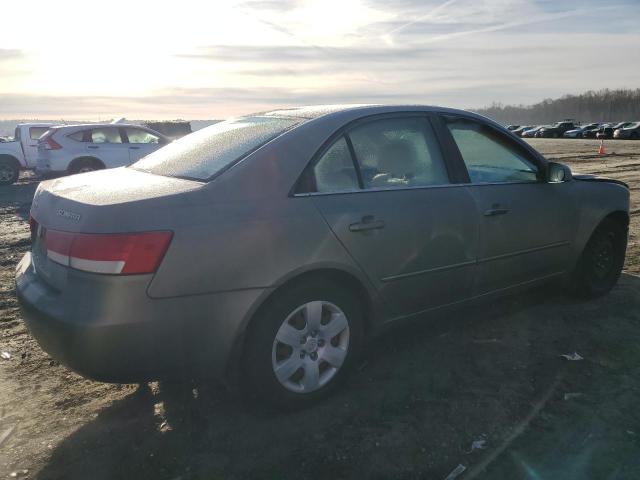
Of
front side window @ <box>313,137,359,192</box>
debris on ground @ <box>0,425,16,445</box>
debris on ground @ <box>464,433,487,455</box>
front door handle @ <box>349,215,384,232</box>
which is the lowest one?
debris on ground @ <box>464,433,487,455</box>

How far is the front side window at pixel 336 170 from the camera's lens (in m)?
2.99

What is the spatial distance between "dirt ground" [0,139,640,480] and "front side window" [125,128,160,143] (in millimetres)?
10411

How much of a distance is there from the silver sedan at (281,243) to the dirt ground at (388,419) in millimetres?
318

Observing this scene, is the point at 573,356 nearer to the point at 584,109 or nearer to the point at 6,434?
the point at 6,434

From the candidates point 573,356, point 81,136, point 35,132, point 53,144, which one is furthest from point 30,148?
point 573,356

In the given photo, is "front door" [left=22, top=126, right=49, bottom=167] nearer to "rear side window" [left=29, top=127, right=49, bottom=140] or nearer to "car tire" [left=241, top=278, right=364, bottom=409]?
"rear side window" [left=29, top=127, right=49, bottom=140]

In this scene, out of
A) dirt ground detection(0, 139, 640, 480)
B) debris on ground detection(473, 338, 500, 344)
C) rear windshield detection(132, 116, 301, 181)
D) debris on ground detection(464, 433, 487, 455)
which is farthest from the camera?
debris on ground detection(473, 338, 500, 344)

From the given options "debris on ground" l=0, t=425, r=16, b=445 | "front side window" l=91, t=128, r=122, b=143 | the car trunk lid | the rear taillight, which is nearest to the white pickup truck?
"front side window" l=91, t=128, r=122, b=143

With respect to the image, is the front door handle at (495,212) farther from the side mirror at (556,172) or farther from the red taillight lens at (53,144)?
the red taillight lens at (53,144)

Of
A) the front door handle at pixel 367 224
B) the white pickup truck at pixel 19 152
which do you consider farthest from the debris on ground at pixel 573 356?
the white pickup truck at pixel 19 152

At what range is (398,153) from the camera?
344 centimetres

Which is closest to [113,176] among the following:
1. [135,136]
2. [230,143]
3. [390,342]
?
[230,143]

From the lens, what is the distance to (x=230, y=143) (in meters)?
3.19

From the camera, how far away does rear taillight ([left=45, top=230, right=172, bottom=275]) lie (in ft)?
7.85
